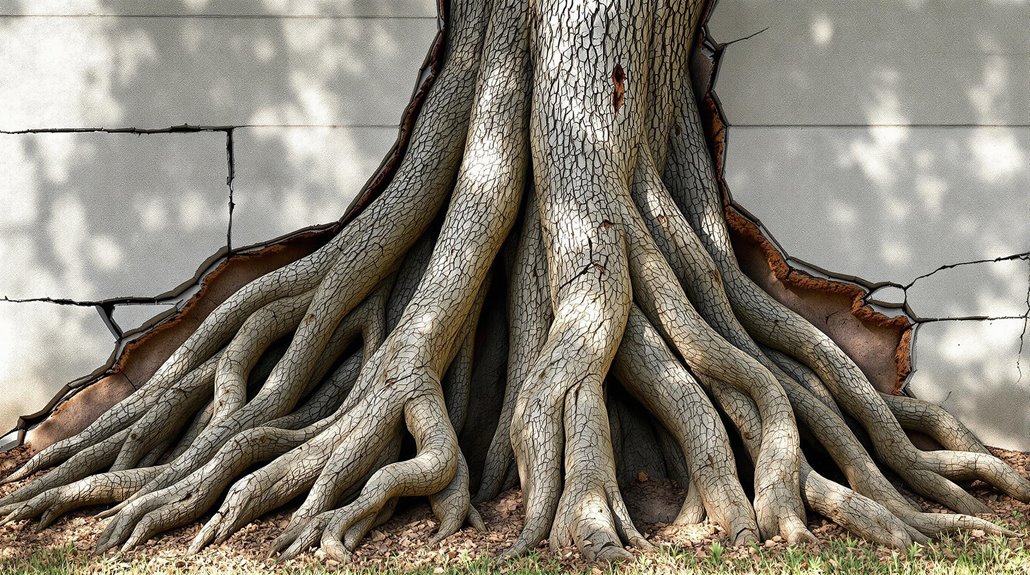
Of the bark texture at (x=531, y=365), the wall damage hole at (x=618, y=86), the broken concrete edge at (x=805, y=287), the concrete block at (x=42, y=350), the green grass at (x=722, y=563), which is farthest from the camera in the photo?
the concrete block at (x=42, y=350)

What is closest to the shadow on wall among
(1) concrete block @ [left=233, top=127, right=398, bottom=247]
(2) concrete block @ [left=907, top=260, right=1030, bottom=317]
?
(1) concrete block @ [left=233, top=127, right=398, bottom=247]

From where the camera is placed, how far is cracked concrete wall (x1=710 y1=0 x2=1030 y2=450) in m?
5.22

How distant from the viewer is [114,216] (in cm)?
546

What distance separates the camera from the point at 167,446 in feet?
15.8

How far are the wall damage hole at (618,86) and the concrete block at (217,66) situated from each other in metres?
1.65

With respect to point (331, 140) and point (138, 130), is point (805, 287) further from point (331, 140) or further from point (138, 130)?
point (138, 130)

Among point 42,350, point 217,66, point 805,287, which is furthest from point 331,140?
point 805,287

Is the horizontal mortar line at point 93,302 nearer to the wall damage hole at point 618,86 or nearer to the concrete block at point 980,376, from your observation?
the wall damage hole at point 618,86

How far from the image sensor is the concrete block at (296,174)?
5434 millimetres

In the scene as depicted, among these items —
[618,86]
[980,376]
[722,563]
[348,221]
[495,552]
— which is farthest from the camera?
[348,221]

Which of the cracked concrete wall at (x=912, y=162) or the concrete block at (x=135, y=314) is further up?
the cracked concrete wall at (x=912, y=162)

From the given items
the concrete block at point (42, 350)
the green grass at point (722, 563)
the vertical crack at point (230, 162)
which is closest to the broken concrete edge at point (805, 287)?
the green grass at point (722, 563)

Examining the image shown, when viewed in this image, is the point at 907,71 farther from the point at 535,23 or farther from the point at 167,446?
the point at 167,446

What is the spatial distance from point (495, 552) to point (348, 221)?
250cm
